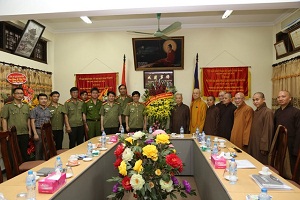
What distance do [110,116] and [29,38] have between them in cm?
228

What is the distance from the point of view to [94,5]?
3312 millimetres

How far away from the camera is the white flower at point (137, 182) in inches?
64.6

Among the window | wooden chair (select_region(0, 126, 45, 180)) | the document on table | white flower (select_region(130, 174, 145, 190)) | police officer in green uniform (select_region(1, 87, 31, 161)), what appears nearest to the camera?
white flower (select_region(130, 174, 145, 190))

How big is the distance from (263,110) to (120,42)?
3921 mm

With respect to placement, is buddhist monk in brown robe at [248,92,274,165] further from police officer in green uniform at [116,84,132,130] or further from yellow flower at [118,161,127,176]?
police officer in green uniform at [116,84,132,130]

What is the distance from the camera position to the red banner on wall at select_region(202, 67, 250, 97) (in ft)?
19.9

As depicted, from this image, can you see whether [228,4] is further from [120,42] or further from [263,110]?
[120,42]

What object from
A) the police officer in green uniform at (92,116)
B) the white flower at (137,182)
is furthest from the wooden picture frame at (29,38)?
the white flower at (137,182)

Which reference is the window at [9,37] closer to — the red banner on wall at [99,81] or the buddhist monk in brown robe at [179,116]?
the red banner on wall at [99,81]

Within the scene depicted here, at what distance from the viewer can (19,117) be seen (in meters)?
4.28

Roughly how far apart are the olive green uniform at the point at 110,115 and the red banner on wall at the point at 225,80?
2.25 m

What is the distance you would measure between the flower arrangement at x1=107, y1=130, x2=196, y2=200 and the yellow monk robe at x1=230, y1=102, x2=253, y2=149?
2.45 m

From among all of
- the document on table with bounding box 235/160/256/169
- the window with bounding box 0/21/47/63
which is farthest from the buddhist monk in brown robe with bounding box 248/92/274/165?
the window with bounding box 0/21/47/63

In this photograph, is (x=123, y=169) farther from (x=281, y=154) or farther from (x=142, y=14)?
(x=142, y=14)
